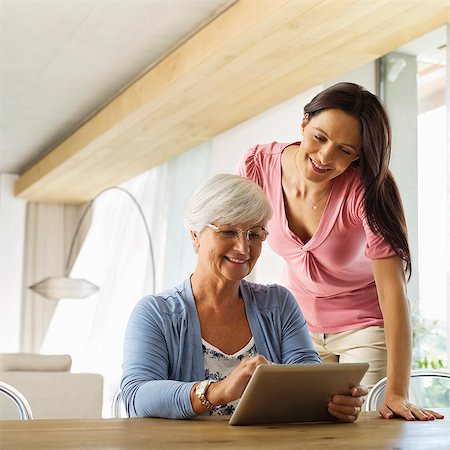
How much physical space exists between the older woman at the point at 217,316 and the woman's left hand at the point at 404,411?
0.72 ft

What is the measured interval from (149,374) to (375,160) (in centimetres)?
89

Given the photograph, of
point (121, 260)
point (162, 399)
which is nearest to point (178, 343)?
point (162, 399)

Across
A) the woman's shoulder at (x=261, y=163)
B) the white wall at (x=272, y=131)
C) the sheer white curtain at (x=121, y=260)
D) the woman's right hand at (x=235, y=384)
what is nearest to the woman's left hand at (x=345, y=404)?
the woman's right hand at (x=235, y=384)

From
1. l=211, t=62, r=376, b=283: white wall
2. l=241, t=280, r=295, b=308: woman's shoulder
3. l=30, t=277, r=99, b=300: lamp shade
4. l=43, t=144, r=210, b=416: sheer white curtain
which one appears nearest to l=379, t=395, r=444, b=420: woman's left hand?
l=241, t=280, r=295, b=308: woman's shoulder

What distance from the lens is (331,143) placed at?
7.83 ft

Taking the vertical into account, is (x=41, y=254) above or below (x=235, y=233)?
above

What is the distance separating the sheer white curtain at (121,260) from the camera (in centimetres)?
701

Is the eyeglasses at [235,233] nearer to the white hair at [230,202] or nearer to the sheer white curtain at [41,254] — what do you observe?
the white hair at [230,202]

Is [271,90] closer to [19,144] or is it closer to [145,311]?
[145,311]

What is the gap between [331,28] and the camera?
395cm

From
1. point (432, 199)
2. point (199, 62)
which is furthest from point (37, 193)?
point (432, 199)

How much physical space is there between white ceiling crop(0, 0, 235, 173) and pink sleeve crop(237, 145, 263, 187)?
183cm

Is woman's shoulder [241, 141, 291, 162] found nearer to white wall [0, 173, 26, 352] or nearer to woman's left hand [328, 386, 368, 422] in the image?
woman's left hand [328, 386, 368, 422]

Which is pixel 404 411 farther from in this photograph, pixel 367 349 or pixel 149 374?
pixel 367 349
